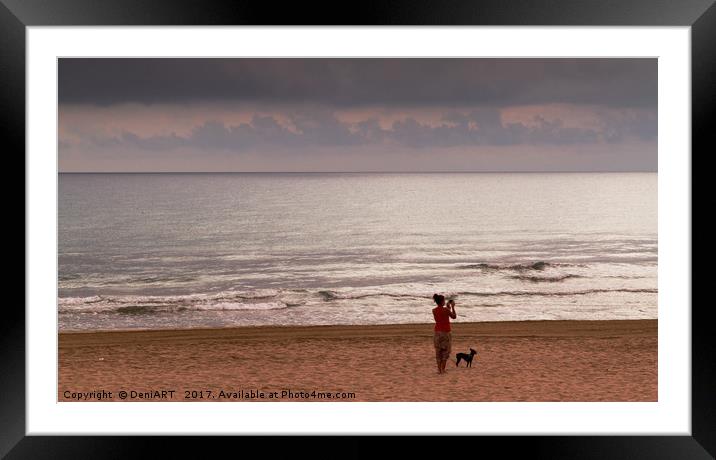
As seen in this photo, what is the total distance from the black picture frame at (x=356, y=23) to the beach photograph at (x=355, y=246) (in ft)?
9.85

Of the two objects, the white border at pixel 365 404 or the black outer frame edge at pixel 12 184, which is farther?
the white border at pixel 365 404

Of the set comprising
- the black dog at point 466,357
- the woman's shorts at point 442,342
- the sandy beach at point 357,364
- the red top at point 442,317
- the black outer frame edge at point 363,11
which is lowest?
the sandy beach at point 357,364

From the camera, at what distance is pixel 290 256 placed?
1453 inches

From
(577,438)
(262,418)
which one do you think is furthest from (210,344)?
(577,438)

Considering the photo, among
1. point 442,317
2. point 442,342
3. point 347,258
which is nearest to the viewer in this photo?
point 442,317

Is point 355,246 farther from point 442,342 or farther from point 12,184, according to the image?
point 12,184

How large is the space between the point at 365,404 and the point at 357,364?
16.6 ft

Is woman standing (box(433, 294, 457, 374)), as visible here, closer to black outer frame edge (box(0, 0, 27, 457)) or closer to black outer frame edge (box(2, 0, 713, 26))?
black outer frame edge (box(2, 0, 713, 26))

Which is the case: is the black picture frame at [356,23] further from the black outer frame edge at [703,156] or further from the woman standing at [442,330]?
the woman standing at [442,330]

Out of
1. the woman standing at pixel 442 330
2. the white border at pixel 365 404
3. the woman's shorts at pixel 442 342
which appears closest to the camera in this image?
the white border at pixel 365 404

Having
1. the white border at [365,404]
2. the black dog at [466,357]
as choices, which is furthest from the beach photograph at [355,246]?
the white border at [365,404]

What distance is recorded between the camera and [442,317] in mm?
9328

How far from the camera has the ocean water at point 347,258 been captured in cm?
2211

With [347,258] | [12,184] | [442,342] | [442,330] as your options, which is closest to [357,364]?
[442,342]
